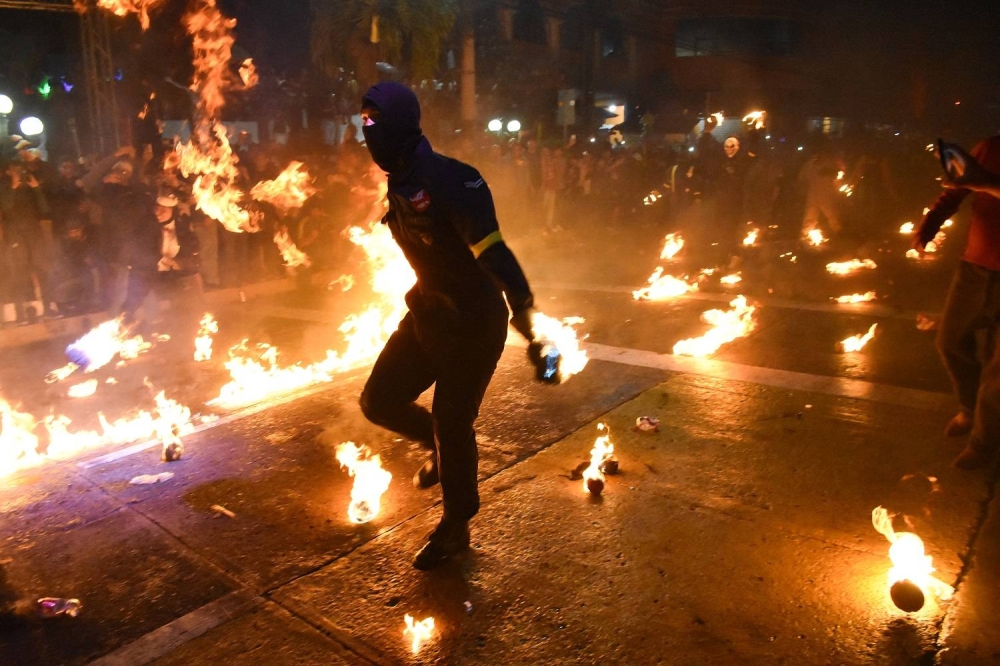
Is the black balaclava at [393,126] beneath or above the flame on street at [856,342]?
above

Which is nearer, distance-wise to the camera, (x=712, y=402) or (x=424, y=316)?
(x=424, y=316)

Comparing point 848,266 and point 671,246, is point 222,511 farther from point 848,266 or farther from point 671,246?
point 671,246

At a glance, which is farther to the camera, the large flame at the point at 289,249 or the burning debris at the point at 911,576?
the large flame at the point at 289,249

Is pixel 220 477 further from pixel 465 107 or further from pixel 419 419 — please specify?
pixel 465 107

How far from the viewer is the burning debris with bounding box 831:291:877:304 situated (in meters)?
8.91

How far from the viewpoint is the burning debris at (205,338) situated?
Answer: 7.37 meters

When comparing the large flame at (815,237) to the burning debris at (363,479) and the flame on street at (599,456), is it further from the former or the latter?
the burning debris at (363,479)

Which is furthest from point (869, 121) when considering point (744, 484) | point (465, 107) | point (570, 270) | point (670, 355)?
point (744, 484)

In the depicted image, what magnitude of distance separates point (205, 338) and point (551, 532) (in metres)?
5.39

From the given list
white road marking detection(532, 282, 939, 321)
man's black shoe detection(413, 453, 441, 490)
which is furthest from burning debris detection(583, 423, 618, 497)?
white road marking detection(532, 282, 939, 321)

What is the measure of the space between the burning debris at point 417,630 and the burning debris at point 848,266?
936 centimetres

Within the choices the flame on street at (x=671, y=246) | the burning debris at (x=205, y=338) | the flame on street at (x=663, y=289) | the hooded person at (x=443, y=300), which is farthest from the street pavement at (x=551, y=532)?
the flame on street at (x=671, y=246)

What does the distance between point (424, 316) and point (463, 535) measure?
1.01 m

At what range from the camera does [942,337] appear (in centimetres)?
455
